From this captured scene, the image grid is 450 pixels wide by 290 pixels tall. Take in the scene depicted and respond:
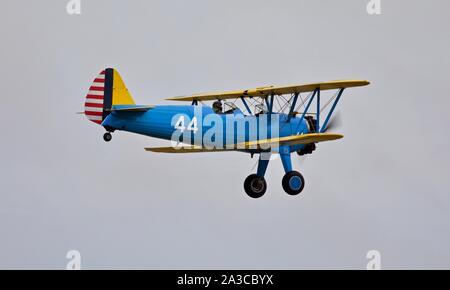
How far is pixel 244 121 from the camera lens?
27.7 m

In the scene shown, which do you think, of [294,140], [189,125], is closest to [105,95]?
[189,125]

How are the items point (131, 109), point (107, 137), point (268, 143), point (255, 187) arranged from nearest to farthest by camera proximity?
point (107, 137), point (131, 109), point (268, 143), point (255, 187)

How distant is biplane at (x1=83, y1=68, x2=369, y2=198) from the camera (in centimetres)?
2673

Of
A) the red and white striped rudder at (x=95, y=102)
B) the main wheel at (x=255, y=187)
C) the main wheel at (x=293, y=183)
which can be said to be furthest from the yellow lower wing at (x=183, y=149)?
the red and white striped rudder at (x=95, y=102)

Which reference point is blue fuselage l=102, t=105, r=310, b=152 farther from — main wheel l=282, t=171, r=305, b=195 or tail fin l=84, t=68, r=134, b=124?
main wheel l=282, t=171, r=305, b=195

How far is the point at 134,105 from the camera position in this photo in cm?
2697

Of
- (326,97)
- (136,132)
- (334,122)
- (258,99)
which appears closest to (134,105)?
(136,132)

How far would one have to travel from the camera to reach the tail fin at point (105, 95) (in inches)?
1053

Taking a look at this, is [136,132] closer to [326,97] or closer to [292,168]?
[292,168]

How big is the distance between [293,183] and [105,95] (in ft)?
18.1

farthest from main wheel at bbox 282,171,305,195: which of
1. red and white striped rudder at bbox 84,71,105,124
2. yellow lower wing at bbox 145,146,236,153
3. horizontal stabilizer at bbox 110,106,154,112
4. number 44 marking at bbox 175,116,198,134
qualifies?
red and white striped rudder at bbox 84,71,105,124

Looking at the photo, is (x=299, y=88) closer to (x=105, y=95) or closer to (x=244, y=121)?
(x=244, y=121)

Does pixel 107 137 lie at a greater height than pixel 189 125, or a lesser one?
lesser

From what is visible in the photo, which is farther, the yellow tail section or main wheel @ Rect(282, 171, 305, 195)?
main wheel @ Rect(282, 171, 305, 195)
